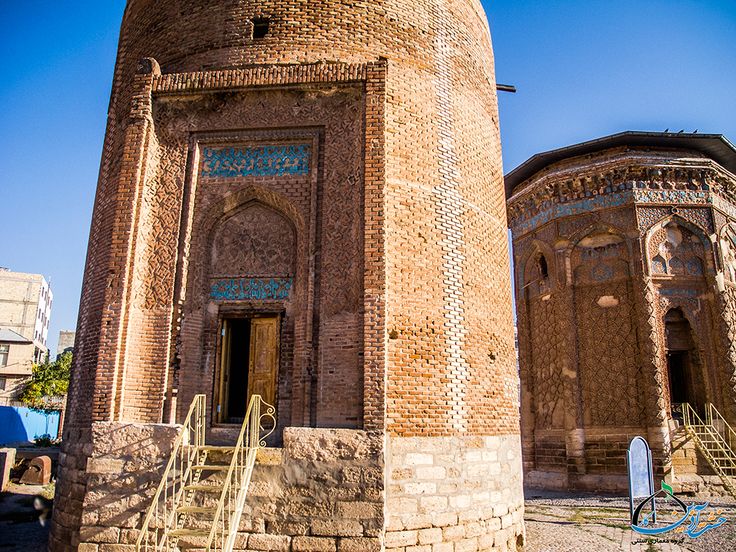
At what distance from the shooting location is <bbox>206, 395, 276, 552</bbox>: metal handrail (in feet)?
20.9

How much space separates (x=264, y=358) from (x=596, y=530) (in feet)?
21.2

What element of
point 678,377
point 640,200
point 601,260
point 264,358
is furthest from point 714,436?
point 264,358

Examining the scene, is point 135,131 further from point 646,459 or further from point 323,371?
point 646,459

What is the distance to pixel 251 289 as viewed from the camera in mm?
8797

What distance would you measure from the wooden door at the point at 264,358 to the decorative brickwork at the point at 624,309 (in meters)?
9.91

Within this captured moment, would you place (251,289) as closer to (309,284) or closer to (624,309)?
(309,284)

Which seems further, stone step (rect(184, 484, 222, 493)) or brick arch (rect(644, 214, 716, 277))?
brick arch (rect(644, 214, 716, 277))

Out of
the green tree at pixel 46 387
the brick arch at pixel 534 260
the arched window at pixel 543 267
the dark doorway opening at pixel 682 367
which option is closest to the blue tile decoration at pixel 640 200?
the brick arch at pixel 534 260

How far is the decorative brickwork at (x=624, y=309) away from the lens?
Result: 585 inches

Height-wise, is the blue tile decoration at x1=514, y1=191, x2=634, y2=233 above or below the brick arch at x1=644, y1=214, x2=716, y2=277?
above

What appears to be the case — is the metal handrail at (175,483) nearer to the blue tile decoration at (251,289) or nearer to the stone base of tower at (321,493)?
the stone base of tower at (321,493)

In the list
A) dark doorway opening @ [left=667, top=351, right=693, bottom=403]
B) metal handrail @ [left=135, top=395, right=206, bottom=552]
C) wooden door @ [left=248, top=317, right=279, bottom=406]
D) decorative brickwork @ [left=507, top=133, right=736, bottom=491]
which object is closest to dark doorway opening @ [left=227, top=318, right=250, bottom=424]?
wooden door @ [left=248, top=317, right=279, bottom=406]

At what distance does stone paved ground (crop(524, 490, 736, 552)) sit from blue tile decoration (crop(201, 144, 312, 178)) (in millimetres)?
6716

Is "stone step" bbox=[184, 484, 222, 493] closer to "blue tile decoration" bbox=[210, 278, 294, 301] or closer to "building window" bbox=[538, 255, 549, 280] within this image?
"blue tile decoration" bbox=[210, 278, 294, 301]
